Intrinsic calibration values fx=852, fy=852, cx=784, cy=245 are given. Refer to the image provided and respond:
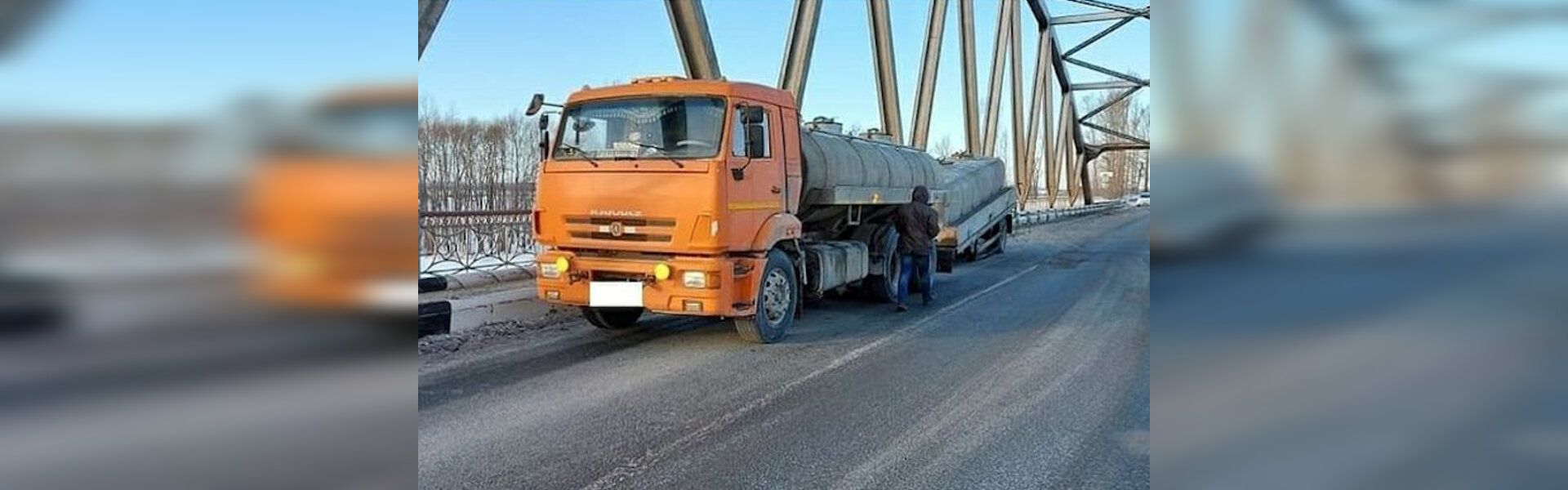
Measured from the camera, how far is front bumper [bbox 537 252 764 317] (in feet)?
21.6

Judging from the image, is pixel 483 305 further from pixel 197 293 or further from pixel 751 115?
pixel 197 293

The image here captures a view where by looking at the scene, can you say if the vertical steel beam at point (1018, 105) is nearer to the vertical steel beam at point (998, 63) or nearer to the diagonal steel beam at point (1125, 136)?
the vertical steel beam at point (998, 63)

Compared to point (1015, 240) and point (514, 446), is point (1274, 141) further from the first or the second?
point (1015, 240)

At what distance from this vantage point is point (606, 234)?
22.4ft

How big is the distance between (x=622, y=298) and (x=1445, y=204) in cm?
632

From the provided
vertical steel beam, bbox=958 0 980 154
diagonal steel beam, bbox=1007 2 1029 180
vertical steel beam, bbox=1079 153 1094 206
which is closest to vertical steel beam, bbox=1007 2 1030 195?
diagonal steel beam, bbox=1007 2 1029 180

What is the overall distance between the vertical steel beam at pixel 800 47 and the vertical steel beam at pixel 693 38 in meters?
3.53

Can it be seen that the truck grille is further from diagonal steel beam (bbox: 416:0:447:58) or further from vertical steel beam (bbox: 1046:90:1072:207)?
Answer: vertical steel beam (bbox: 1046:90:1072:207)

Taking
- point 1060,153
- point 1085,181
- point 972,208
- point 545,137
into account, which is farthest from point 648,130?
point 1085,181

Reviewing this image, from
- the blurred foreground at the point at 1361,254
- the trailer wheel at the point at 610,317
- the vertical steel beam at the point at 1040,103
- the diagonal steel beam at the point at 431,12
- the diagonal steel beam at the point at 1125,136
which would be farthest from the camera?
the vertical steel beam at the point at 1040,103

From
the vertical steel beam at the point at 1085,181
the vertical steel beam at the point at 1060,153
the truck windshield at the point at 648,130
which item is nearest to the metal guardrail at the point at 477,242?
the truck windshield at the point at 648,130

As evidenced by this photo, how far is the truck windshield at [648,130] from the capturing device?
22.4 ft

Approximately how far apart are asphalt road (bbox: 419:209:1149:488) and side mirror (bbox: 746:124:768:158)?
5.21ft

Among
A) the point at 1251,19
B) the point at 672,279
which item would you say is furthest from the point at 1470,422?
the point at 672,279
